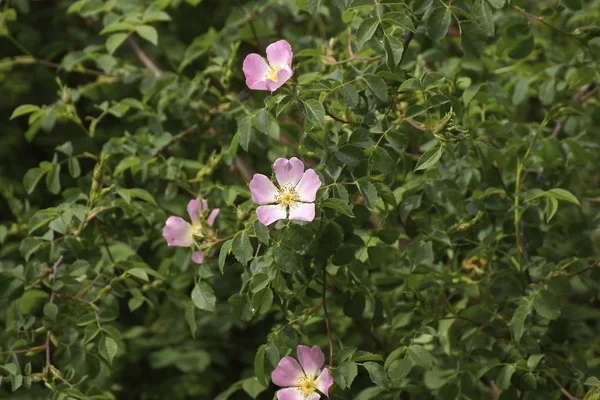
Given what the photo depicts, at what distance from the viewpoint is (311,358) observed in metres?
1.45

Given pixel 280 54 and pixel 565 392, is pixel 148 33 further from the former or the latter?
pixel 565 392

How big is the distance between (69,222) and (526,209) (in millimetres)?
899

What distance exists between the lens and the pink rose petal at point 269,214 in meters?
1.30

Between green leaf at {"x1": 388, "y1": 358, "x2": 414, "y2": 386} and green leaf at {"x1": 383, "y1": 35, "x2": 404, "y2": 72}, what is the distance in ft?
1.67

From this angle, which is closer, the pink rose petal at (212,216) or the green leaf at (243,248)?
the green leaf at (243,248)

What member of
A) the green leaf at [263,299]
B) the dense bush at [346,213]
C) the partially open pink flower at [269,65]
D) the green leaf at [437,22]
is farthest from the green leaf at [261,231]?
the green leaf at [437,22]

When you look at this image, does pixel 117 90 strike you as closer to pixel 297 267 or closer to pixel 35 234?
pixel 35 234

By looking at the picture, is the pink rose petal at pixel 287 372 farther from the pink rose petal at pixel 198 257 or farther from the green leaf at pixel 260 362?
the pink rose petal at pixel 198 257

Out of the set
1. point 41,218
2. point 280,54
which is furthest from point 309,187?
point 41,218

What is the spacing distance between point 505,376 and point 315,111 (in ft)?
2.05

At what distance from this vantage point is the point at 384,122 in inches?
59.8

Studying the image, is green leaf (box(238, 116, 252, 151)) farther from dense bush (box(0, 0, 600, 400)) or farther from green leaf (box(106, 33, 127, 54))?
green leaf (box(106, 33, 127, 54))

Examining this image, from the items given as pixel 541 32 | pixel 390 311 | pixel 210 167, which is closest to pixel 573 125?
pixel 541 32

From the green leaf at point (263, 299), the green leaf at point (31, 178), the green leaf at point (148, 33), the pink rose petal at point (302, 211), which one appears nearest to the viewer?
the pink rose petal at point (302, 211)
